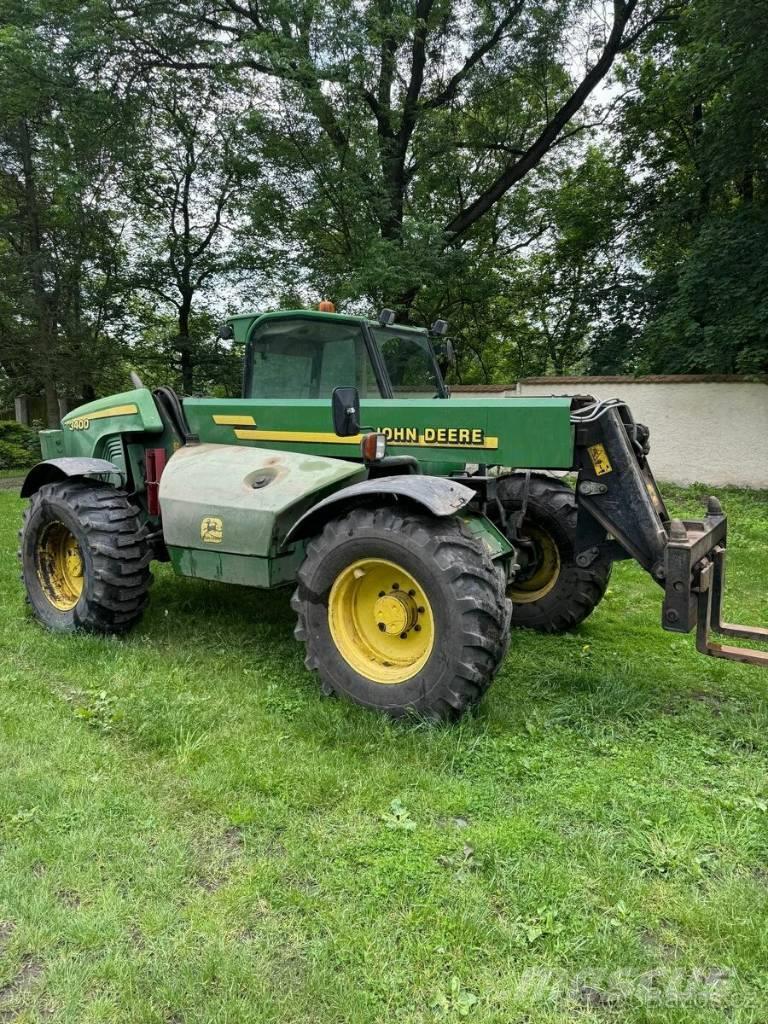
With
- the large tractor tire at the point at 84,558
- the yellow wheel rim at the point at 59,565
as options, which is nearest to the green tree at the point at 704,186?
the large tractor tire at the point at 84,558

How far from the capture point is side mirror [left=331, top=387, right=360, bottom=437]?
355cm

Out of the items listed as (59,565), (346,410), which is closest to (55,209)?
(59,565)

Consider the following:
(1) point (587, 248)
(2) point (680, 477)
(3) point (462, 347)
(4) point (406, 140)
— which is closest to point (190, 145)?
(4) point (406, 140)

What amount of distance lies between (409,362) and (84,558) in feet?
8.14

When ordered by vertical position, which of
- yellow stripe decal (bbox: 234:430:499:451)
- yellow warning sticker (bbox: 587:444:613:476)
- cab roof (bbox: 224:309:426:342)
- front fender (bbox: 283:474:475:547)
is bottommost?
front fender (bbox: 283:474:475:547)

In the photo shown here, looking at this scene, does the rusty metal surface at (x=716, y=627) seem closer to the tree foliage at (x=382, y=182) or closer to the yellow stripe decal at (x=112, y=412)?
the yellow stripe decal at (x=112, y=412)

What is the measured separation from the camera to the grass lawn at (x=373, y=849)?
1862 millimetres

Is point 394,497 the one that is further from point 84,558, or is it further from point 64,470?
point 64,470

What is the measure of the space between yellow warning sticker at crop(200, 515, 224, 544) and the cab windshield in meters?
1.41

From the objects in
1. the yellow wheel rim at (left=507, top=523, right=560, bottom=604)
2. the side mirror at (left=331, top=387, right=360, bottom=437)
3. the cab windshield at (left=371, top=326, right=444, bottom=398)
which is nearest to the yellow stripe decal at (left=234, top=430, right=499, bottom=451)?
the side mirror at (left=331, top=387, right=360, bottom=437)

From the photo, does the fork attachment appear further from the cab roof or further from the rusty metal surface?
the cab roof

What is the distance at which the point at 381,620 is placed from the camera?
3.46m

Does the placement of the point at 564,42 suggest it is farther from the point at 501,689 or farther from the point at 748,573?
the point at 501,689

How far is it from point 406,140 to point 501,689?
13.5 m
